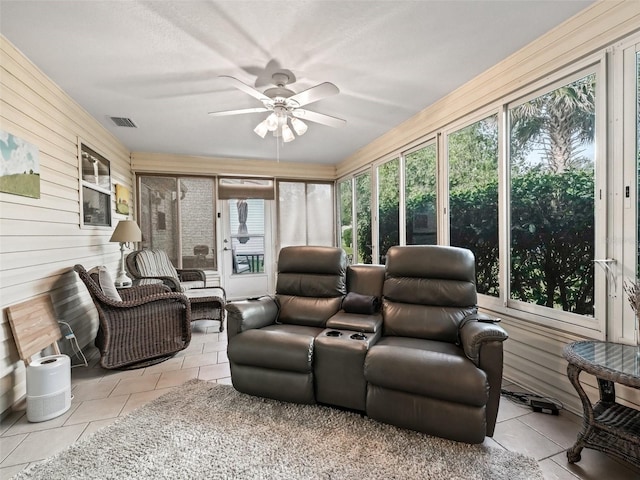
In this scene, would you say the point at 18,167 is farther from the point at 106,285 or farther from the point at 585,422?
the point at 585,422

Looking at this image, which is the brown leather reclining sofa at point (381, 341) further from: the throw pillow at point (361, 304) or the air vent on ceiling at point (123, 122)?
the air vent on ceiling at point (123, 122)

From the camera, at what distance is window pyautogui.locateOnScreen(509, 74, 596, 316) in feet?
6.78

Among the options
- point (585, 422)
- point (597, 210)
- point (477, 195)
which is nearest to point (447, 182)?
point (477, 195)

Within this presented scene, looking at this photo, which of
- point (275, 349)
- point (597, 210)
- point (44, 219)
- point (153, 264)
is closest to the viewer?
point (597, 210)

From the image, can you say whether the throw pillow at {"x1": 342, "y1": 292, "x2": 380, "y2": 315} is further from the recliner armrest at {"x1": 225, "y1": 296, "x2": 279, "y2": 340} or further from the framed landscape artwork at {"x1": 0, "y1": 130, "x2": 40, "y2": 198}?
the framed landscape artwork at {"x1": 0, "y1": 130, "x2": 40, "y2": 198}

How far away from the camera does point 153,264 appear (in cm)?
432

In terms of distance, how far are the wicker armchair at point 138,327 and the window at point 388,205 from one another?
285cm

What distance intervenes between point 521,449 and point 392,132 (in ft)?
12.1

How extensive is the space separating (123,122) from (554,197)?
4592 millimetres

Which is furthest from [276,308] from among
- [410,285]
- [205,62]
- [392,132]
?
[392,132]

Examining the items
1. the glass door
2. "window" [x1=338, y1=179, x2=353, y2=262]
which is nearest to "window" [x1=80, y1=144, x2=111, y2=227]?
the glass door

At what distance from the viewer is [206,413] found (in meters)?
2.09

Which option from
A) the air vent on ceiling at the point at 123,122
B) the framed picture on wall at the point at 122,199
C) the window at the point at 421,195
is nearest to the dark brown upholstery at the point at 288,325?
the window at the point at 421,195

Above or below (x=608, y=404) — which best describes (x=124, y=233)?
above
